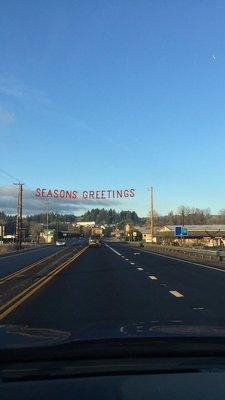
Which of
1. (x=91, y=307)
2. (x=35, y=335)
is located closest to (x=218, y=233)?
(x=91, y=307)

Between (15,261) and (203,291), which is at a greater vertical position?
(15,261)

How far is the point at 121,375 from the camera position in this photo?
14.1 feet

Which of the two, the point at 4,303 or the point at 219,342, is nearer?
the point at 219,342

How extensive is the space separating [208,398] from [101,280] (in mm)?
19757

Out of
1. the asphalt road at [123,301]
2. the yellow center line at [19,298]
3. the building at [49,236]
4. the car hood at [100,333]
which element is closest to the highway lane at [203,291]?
the asphalt road at [123,301]

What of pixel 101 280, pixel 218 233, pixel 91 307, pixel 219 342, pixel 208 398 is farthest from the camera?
pixel 218 233

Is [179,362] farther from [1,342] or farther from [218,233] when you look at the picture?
[218,233]

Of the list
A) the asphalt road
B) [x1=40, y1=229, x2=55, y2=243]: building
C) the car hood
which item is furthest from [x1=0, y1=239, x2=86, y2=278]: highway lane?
[x1=40, y1=229, x2=55, y2=243]: building

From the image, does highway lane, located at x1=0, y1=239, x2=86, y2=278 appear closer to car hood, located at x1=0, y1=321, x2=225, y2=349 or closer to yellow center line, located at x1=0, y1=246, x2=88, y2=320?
yellow center line, located at x1=0, y1=246, x2=88, y2=320

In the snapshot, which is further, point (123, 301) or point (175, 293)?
point (175, 293)

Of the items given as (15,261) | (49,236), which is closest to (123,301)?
(15,261)

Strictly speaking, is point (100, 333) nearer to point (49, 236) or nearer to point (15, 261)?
point (15, 261)

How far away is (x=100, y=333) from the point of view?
17.2 ft

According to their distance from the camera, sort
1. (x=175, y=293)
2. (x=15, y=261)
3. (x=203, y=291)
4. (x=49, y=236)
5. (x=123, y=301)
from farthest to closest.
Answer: (x=49, y=236) < (x=15, y=261) < (x=203, y=291) < (x=175, y=293) < (x=123, y=301)
